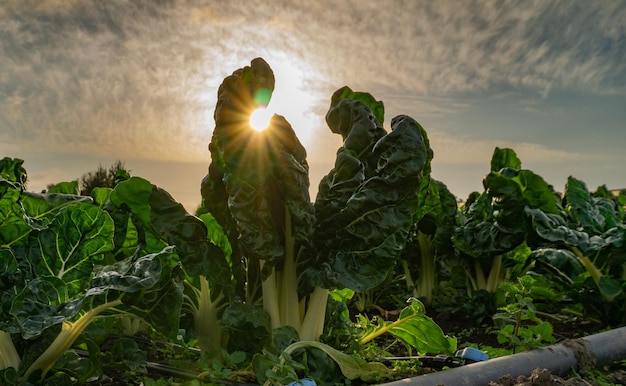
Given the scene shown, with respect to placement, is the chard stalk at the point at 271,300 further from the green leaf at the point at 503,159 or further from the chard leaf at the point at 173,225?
the green leaf at the point at 503,159

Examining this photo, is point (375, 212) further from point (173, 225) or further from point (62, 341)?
point (62, 341)

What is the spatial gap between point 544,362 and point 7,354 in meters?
2.33

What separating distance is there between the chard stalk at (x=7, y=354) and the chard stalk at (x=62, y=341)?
0.23 ft

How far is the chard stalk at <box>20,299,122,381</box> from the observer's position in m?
1.99

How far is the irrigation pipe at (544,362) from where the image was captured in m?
2.37

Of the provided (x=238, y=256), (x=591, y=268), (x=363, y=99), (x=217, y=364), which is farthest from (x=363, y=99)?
(x=591, y=268)

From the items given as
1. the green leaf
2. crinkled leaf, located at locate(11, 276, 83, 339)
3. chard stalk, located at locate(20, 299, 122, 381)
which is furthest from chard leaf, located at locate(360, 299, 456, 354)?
the green leaf

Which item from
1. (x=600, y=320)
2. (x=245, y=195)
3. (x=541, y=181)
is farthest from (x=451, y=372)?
(x=541, y=181)

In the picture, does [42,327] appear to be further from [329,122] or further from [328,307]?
[329,122]

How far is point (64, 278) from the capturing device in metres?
2.14

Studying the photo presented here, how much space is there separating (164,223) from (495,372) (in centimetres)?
159

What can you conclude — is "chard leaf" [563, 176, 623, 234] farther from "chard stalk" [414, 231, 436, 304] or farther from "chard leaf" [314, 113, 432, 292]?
"chard leaf" [314, 113, 432, 292]

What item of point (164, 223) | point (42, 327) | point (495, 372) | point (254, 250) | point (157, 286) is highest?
point (164, 223)

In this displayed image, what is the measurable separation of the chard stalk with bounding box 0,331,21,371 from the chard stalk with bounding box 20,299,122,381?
0.23ft
